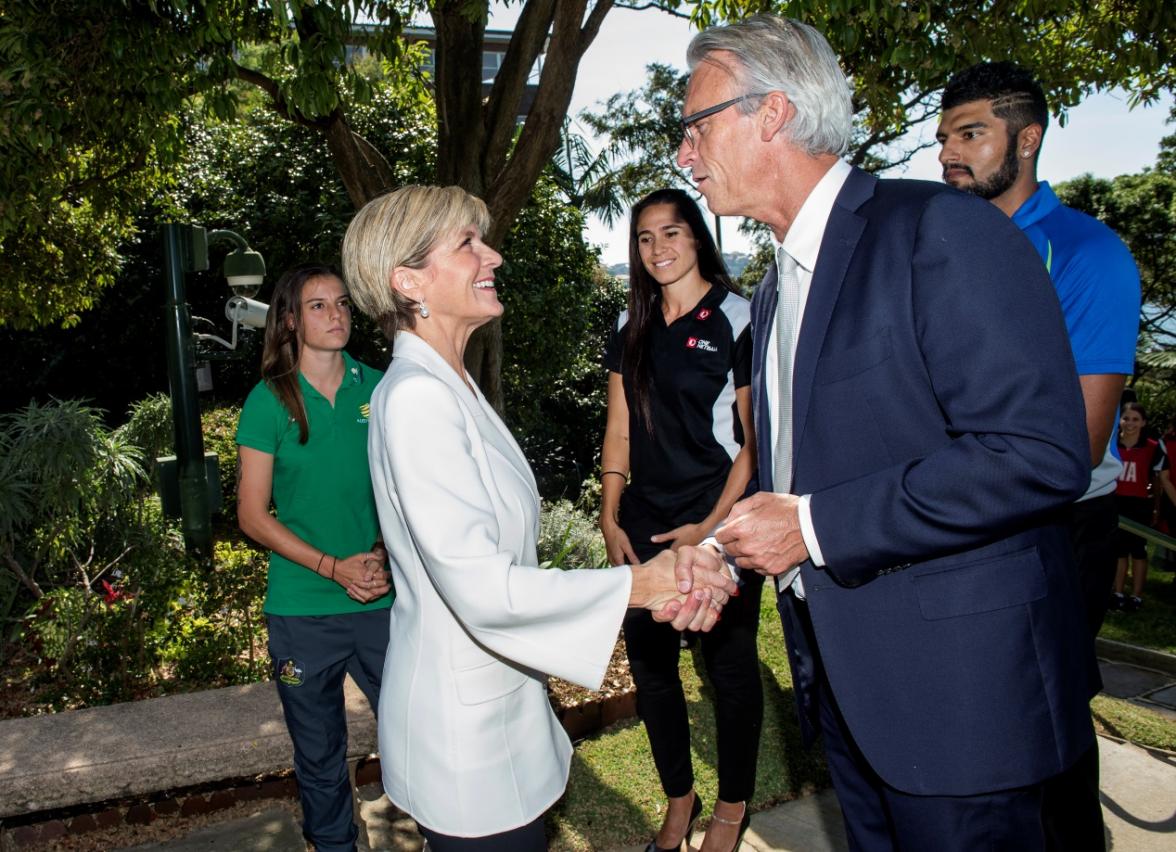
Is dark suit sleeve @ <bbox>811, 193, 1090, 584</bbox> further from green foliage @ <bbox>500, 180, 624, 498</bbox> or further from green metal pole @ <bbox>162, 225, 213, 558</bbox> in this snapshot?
green foliage @ <bbox>500, 180, 624, 498</bbox>

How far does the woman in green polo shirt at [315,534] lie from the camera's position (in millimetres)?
3248

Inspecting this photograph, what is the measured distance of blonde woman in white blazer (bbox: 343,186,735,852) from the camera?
1965 mm

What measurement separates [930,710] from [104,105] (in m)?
6.14

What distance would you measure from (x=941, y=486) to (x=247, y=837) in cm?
350

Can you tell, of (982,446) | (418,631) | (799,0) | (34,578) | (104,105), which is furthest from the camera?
(34,578)

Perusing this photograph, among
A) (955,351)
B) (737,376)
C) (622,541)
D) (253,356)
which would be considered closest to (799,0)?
(737,376)

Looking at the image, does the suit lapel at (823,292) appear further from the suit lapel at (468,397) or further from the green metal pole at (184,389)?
the green metal pole at (184,389)

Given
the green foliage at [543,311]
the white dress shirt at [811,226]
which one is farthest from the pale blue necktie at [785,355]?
the green foliage at [543,311]

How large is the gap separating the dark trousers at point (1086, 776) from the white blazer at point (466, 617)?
1.40 meters

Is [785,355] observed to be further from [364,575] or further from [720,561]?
[364,575]

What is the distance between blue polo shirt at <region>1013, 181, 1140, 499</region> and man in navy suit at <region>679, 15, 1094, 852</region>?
1.02 m

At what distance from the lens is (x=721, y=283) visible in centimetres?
374

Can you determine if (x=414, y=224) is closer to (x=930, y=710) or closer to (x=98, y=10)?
(x=930, y=710)

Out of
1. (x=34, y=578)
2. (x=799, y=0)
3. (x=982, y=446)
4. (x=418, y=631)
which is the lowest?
(x=34, y=578)
